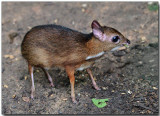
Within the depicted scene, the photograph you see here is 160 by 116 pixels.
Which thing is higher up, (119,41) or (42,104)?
(119,41)

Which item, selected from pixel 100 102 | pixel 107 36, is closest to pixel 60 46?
pixel 107 36

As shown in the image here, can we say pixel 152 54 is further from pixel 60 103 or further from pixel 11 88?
pixel 11 88

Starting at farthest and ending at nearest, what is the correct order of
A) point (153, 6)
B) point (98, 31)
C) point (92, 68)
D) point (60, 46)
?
point (153, 6) → point (92, 68) → point (60, 46) → point (98, 31)

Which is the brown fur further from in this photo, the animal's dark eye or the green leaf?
the green leaf

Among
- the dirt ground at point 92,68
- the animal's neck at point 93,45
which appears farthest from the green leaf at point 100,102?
the animal's neck at point 93,45

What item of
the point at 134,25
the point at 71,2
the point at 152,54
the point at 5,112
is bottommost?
the point at 5,112

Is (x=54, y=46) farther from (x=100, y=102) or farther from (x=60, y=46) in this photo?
(x=100, y=102)

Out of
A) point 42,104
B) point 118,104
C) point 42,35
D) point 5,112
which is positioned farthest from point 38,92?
point 118,104
